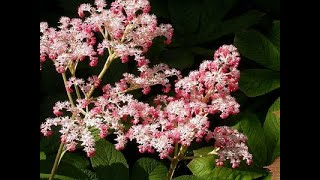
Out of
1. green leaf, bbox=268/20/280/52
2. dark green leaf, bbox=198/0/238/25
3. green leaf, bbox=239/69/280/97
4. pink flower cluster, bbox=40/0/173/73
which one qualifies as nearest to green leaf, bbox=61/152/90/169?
pink flower cluster, bbox=40/0/173/73

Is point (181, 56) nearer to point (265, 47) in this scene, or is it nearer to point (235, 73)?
point (265, 47)

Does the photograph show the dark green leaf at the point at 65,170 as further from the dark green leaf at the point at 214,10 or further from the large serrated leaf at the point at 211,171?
the dark green leaf at the point at 214,10

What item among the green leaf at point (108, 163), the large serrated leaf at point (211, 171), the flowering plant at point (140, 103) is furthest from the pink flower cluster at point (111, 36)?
the large serrated leaf at point (211, 171)

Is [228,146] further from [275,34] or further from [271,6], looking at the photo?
[271,6]

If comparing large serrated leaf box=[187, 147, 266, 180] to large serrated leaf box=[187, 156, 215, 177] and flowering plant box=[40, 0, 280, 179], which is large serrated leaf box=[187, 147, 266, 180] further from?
flowering plant box=[40, 0, 280, 179]

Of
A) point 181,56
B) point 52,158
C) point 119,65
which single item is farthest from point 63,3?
point 52,158

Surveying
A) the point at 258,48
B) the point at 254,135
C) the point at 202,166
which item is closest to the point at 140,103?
the point at 202,166
